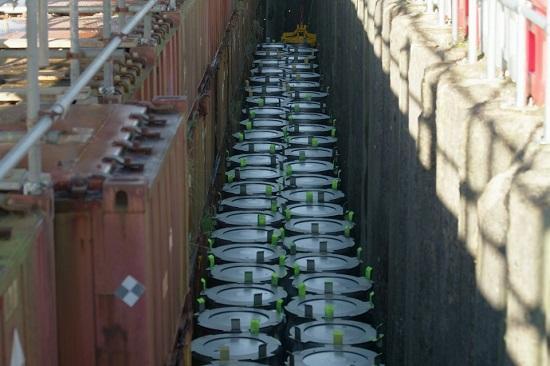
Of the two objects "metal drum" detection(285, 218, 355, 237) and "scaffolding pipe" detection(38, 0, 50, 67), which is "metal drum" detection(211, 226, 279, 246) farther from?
"scaffolding pipe" detection(38, 0, 50, 67)

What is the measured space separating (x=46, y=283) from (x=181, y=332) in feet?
11.0

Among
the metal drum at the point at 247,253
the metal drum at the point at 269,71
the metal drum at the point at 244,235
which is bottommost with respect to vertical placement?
the metal drum at the point at 247,253

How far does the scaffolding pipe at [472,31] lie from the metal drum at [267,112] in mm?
12677

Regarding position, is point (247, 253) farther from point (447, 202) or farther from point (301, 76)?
point (301, 76)

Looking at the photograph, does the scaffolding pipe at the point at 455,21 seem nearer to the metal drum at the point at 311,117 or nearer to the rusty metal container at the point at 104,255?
the rusty metal container at the point at 104,255

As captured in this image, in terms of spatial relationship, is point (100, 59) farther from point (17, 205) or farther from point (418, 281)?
point (418, 281)

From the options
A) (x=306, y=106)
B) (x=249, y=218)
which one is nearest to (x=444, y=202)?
(x=249, y=218)

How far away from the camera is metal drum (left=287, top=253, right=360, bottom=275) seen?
533 inches

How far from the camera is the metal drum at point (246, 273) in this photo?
1295 centimetres

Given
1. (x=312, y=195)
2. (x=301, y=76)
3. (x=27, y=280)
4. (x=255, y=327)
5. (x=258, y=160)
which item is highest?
(x=301, y=76)

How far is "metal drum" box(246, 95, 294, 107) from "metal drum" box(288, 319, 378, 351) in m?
11.6

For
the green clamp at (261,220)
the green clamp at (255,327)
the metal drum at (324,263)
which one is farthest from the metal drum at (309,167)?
the green clamp at (255,327)

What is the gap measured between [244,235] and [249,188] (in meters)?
2.49

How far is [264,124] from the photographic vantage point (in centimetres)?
2162
